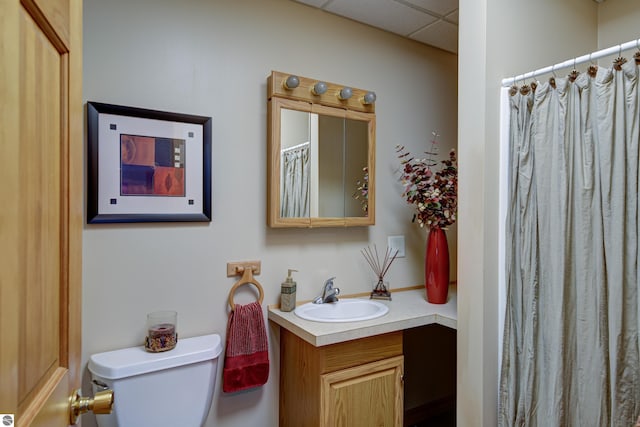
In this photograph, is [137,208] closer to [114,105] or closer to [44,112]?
[114,105]

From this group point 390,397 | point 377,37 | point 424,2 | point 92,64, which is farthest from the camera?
point 377,37

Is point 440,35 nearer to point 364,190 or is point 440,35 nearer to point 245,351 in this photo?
point 364,190

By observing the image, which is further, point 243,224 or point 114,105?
point 243,224

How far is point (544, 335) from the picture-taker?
4.52 ft

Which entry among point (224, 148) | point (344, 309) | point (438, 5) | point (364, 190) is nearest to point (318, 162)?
point (364, 190)

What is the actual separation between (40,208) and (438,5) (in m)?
2.12

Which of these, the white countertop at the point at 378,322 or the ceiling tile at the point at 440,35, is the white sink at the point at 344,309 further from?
the ceiling tile at the point at 440,35

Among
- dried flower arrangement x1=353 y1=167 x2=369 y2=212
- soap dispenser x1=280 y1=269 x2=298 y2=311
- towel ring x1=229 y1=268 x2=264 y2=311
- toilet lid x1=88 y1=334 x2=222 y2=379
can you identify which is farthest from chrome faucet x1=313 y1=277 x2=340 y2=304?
toilet lid x1=88 y1=334 x2=222 y2=379

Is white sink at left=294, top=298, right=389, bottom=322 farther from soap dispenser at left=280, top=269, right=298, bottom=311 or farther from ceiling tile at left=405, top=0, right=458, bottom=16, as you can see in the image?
ceiling tile at left=405, top=0, right=458, bottom=16

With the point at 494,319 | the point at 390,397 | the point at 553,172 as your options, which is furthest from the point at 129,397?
the point at 553,172

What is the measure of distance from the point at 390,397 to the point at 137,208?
4.83 ft

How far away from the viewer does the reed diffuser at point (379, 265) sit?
217 cm

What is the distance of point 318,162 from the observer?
2.04 m

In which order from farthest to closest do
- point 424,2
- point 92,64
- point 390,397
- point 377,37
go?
point 377,37
point 424,2
point 390,397
point 92,64
